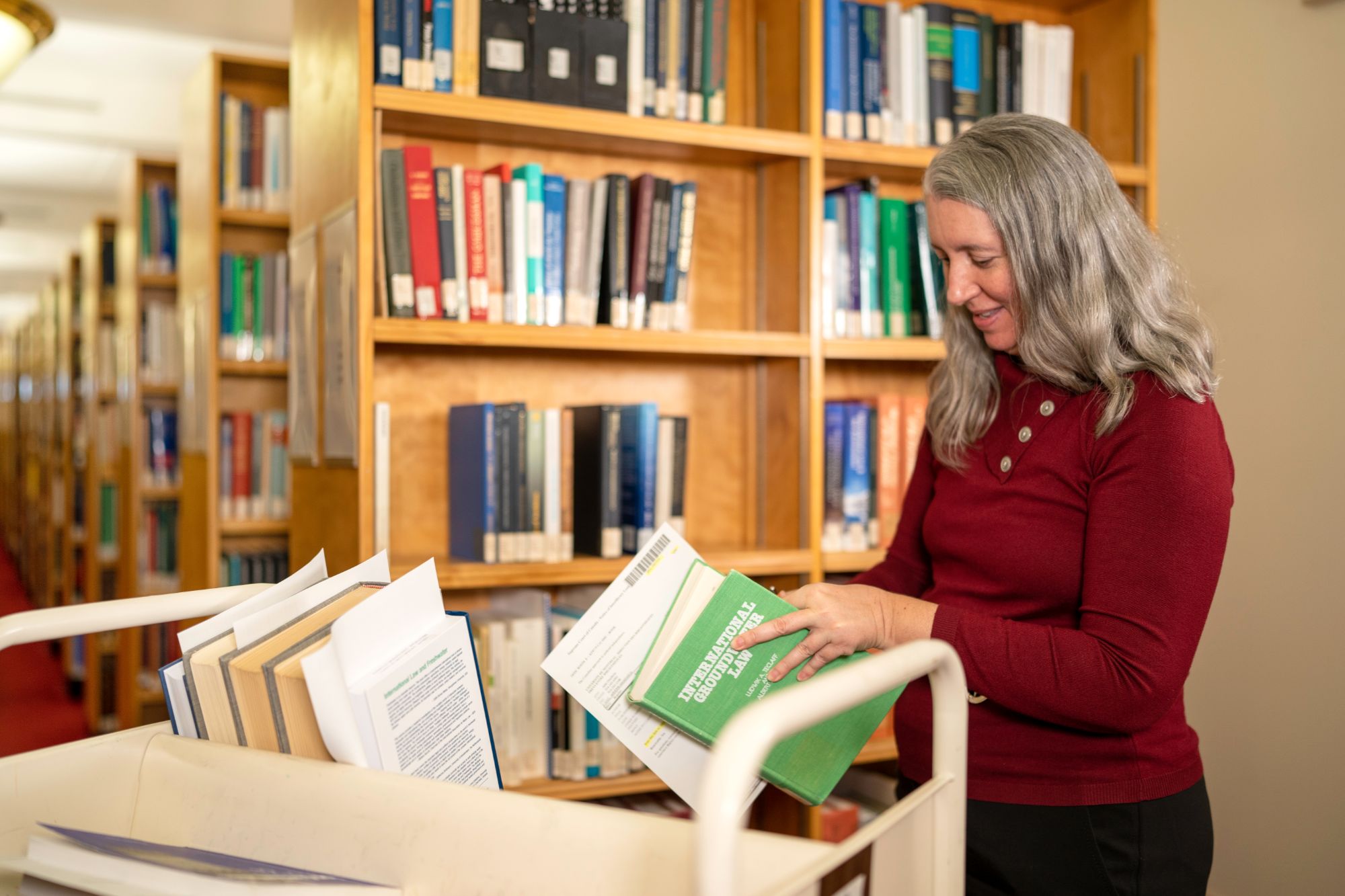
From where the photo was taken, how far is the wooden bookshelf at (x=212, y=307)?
3295 mm

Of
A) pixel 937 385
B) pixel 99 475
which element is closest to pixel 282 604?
pixel 937 385

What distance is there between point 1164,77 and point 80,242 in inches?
338

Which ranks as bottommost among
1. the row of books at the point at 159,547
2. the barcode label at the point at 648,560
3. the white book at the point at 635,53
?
the row of books at the point at 159,547

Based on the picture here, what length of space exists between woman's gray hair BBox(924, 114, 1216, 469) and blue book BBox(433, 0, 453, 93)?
1.05m

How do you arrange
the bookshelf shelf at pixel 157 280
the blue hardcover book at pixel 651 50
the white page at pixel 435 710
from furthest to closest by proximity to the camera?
the bookshelf shelf at pixel 157 280, the blue hardcover book at pixel 651 50, the white page at pixel 435 710

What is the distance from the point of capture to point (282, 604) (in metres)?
0.99

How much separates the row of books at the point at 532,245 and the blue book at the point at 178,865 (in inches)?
47.0

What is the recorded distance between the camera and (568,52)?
6.64 ft

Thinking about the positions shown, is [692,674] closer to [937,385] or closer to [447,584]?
[937,385]

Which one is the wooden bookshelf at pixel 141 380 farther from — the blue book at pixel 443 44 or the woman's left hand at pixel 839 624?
the woman's left hand at pixel 839 624

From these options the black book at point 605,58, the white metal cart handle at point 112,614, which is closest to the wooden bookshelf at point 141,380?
the black book at point 605,58

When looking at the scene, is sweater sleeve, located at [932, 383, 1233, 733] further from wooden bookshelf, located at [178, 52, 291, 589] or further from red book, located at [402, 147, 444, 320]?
wooden bookshelf, located at [178, 52, 291, 589]

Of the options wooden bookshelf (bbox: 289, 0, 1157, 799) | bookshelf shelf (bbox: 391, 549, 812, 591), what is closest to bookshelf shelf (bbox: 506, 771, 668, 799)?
wooden bookshelf (bbox: 289, 0, 1157, 799)

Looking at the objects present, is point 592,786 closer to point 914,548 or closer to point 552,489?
point 552,489
